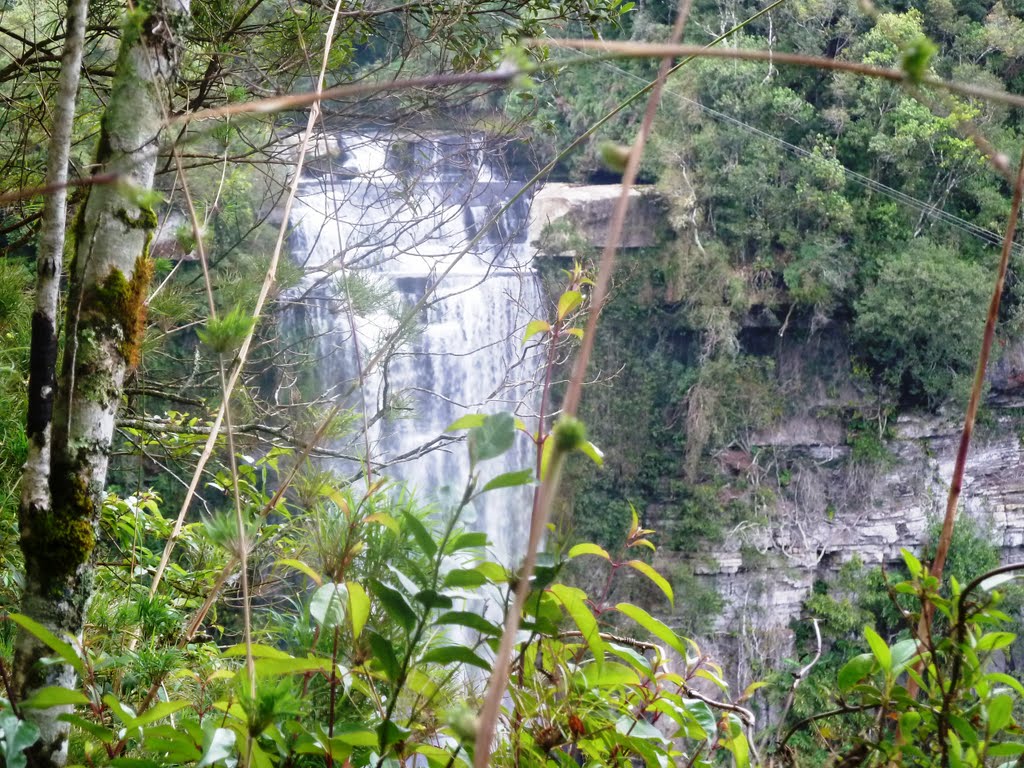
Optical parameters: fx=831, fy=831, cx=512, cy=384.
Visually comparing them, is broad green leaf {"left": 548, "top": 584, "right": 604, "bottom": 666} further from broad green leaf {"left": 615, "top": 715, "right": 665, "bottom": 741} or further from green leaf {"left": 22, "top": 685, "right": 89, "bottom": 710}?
green leaf {"left": 22, "top": 685, "right": 89, "bottom": 710}

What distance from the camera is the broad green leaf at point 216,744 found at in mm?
297

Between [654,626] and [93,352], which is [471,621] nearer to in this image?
[654,626]

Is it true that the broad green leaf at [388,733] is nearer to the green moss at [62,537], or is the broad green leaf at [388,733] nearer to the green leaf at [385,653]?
the green leaf at [385,653]

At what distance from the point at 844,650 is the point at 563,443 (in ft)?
23.3

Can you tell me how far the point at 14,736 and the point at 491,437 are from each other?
0.82ft

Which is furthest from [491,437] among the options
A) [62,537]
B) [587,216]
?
[587,216]

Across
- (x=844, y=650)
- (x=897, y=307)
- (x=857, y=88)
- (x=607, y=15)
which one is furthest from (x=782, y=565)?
(x=607, y=15)

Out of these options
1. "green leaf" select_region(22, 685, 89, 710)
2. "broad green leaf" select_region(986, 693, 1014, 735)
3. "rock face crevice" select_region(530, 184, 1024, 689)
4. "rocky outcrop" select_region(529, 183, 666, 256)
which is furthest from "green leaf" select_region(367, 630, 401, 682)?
"rock face crevice" select_region(530, 184, 1024, 689)

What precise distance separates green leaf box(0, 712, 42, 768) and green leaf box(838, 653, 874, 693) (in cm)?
34

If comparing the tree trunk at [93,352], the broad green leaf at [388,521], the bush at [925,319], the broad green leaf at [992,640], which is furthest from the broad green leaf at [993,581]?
the bush at [925,319]

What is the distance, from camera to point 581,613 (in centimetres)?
37

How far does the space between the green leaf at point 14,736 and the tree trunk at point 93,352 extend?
0.15m

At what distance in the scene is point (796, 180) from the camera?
7336mm

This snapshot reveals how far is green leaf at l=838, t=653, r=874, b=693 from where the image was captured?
0.35 metres
